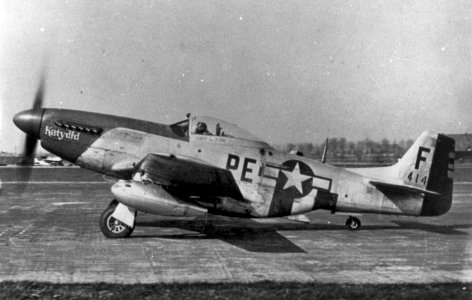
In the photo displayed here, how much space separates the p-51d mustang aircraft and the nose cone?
0.07 ft

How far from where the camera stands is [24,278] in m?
6.34

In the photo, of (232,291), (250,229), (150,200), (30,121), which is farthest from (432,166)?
(30,121)

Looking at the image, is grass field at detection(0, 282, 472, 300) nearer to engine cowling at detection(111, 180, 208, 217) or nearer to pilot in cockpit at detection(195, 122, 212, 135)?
engine cowling at detection(111, 180, 208, 217)

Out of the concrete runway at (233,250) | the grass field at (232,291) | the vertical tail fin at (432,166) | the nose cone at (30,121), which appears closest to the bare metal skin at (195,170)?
the nose cone at (30,121)

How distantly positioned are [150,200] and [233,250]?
5.79 feet

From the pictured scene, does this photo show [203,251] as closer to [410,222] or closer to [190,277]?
[190,277]

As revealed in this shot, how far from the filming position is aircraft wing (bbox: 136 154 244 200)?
341 inches

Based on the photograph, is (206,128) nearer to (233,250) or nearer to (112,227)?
(233,250)

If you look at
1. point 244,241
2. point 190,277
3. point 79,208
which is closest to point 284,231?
point 244,241

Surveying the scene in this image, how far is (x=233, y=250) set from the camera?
8.67 m

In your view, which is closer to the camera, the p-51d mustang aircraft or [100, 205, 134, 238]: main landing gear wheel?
the p-51d mustang aircraft

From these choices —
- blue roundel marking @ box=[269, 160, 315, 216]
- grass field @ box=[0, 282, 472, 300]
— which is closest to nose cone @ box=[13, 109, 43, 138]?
grass field @ box=[0, 282, 472, 300]

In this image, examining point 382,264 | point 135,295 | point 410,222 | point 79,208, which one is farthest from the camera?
point 79,208

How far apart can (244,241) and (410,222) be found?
5703 mm
